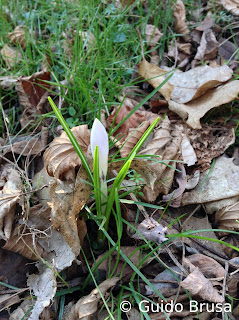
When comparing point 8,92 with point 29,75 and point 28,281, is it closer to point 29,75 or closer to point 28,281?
point 29,75

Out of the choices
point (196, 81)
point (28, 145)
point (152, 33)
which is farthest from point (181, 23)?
point (28, 145)

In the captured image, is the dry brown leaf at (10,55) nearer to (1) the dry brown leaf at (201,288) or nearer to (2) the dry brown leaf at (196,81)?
(2) the dry brown leaf at (196,81)

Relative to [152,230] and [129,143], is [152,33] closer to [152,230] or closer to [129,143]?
[129,143]

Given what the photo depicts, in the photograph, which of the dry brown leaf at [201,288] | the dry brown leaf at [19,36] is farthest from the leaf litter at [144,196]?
the dry brown leaf at [19,36]

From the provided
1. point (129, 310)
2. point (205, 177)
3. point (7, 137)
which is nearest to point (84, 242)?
point (129, 310)

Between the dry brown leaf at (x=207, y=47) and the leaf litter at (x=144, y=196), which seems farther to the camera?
the dry brown leaf at (x=207, y=47)

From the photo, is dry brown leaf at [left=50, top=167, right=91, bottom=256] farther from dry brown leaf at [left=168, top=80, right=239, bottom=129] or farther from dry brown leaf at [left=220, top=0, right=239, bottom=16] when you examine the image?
dry brown leaf at [left=220, top=0, right=239, bottom=16]
